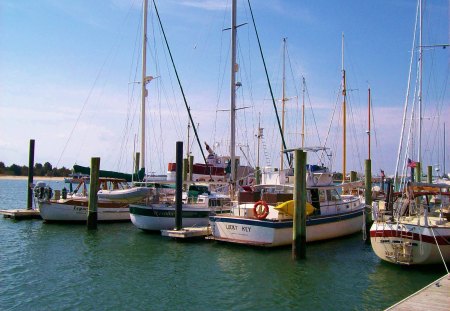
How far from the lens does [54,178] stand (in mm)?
137125

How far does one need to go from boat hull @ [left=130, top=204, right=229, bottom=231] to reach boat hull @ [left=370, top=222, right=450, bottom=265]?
10.5 meters

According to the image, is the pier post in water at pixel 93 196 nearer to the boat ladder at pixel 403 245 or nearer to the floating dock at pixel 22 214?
the floating dock at pixel 22 214

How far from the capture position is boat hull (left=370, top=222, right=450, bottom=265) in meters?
15.0

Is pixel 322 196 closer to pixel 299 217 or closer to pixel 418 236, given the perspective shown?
pixel 299 217

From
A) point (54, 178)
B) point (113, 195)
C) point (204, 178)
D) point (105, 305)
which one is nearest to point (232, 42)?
point (113, 195)

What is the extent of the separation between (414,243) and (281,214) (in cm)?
583

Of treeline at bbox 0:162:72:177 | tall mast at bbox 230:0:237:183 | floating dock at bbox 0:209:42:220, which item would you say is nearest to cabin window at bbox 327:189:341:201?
tall mast at bbox 230:0:237:183

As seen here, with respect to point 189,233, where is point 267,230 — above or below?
above

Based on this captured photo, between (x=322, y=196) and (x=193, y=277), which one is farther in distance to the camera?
(x=322, y=196)

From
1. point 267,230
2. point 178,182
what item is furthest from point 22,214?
point 267,230

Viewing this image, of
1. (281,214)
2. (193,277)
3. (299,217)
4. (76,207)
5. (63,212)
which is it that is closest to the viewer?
(193,277)

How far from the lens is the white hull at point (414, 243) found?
15.0 metres

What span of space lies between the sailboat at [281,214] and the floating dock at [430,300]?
8.38 meters

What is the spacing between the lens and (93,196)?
24656 millimetres
